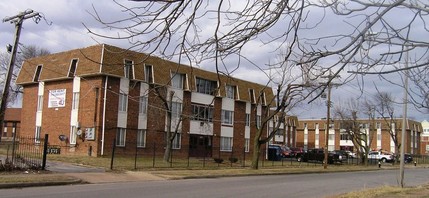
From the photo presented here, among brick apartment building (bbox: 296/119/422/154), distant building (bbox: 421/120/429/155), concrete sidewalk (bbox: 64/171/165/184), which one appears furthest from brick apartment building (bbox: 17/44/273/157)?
distant building (bbox: 421/120/429/155)

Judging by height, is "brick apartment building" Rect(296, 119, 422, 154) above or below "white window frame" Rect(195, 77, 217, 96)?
below

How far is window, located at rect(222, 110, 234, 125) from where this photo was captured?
173ft

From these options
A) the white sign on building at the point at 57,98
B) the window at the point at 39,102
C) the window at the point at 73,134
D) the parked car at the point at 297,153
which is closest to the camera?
the window at the point at 73,134

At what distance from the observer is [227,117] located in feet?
175

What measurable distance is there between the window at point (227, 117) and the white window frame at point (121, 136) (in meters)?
14.4

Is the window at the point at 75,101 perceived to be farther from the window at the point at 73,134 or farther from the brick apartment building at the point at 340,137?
the brick apartment building at the point at 340,137

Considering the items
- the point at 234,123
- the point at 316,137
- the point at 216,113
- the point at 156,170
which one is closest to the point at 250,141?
the point at 234,123

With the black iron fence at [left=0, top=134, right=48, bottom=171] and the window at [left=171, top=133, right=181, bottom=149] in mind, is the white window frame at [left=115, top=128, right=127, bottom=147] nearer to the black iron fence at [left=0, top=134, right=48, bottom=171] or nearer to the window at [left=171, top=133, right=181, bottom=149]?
the window at [left=171, top=133, right=181, bottom=149]

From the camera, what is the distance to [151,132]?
43.7m

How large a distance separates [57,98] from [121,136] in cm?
703

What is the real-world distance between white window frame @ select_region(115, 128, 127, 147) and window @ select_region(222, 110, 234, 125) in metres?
14.4

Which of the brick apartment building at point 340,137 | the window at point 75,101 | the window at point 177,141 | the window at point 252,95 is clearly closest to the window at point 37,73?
the window at point 75,101

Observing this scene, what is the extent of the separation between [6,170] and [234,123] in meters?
35.1

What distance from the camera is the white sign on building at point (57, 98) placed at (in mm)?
42344
